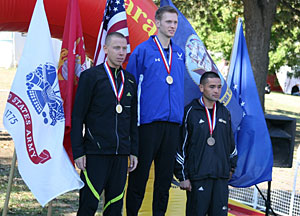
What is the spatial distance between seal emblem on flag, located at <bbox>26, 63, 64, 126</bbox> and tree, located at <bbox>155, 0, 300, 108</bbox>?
27.6ft

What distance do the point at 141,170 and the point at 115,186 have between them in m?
0.39

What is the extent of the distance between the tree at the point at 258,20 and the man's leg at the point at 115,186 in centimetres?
848

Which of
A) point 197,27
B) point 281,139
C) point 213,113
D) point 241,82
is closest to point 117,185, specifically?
point 213,113

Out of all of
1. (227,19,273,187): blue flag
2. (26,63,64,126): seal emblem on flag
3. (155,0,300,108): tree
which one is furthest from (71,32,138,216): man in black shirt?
(155,0,300,108): tree

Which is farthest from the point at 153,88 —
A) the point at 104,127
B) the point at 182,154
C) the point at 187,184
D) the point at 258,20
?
the point at 258,20

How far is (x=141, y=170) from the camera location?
4930 mm

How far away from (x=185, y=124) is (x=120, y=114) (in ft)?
2.71

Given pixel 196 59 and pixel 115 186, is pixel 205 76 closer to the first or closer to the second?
pixel 196 59

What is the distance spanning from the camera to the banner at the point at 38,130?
4723 millimetres

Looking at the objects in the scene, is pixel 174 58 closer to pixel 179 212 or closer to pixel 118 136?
pixel 118 136

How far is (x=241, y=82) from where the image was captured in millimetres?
6184

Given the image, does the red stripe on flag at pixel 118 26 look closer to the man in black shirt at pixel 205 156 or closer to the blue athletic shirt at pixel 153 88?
the blue athletic shirt at pixel 153 88

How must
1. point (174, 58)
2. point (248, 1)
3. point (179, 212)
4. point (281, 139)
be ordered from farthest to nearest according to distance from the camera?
point (248, 1) < point (281, 139) < point (179, 212) < point (174, 58)

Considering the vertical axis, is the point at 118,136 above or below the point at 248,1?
below
